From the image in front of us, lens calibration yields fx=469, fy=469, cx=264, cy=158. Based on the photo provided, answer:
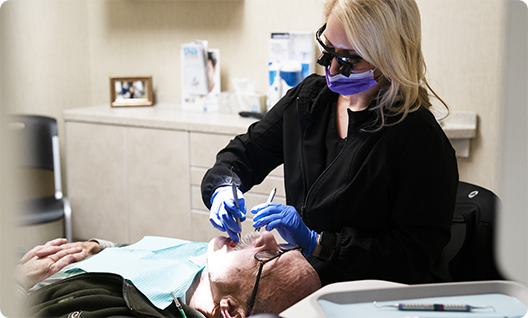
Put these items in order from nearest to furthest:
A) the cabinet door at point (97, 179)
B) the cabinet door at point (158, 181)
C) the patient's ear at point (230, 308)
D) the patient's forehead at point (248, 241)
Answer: the patient's ear at point (230, 308), the patient's forehead at point (248, 241), the cabinet door at point (158, 181), the cabinet door at point (97, 179)

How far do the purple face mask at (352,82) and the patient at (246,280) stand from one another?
18.3 inches

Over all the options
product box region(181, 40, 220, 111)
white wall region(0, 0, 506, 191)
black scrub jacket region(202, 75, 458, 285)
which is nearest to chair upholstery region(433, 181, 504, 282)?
black scrub jacket region(202, 75, 458, 285)

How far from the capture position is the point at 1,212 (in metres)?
0.29

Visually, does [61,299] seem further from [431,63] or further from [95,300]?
[431,63]

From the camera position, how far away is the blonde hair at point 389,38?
3.92 ft

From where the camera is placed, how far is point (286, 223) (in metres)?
1.18

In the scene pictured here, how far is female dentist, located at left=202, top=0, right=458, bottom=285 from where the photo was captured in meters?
1.19

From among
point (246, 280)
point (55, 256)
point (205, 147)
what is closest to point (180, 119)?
point (205, 147)

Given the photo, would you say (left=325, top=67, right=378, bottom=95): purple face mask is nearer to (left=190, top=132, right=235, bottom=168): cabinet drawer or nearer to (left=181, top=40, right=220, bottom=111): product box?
(left=190, top=132, right=235, bottom=168): cabinet drawer

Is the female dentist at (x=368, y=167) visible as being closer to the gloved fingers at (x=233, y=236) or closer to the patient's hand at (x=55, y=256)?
the gloved fingers at (x=233, y=236)

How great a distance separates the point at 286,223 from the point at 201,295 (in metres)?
0.29

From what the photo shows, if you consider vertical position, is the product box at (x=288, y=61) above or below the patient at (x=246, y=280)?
above

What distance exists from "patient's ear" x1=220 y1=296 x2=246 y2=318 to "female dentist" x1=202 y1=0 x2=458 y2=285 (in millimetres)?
179

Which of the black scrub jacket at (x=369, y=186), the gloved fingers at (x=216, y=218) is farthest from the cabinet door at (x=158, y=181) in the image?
the gloved fingers at (x=216, y=218)
